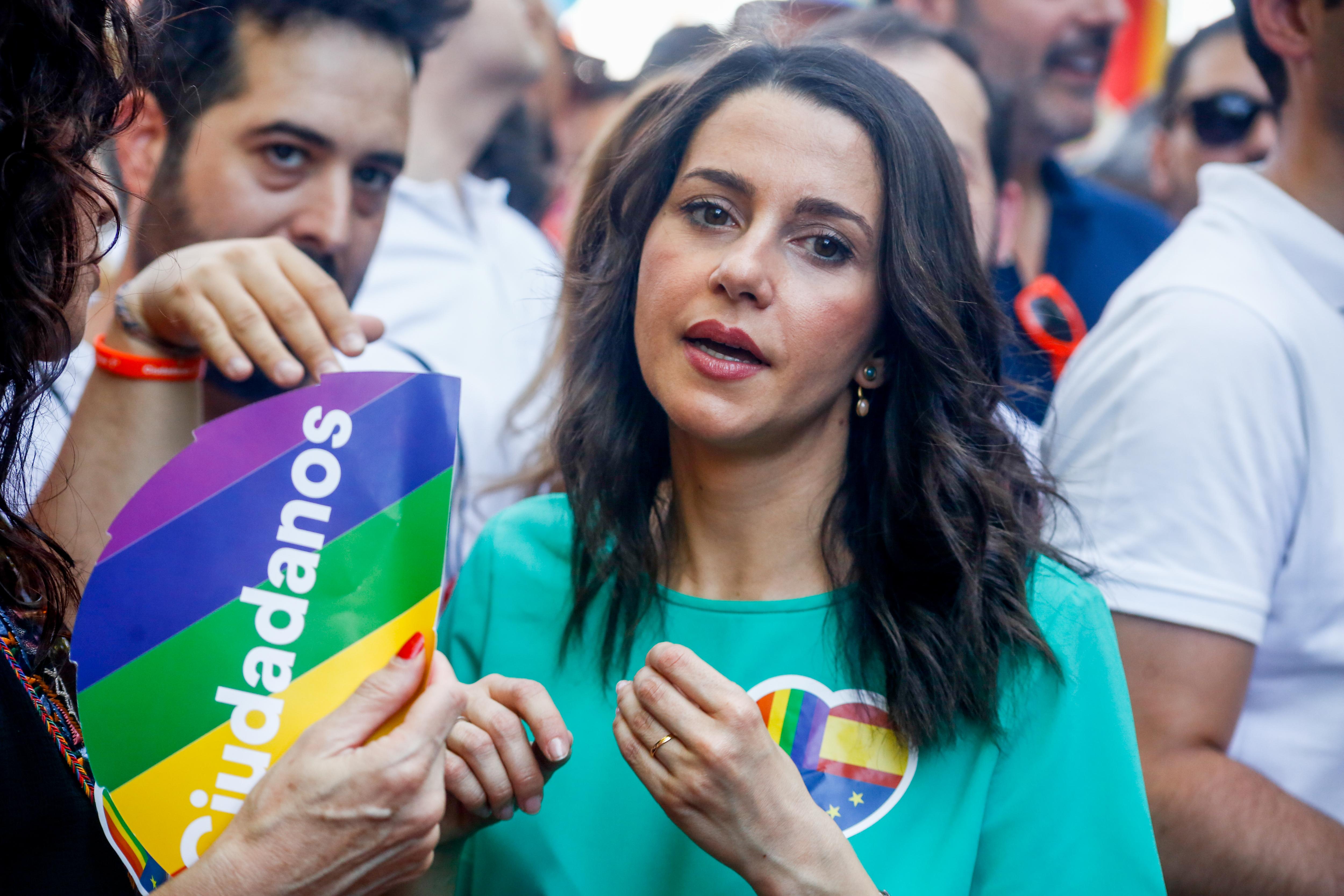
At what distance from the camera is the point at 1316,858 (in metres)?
1.76

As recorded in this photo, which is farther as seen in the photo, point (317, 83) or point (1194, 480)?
point (317, 83)

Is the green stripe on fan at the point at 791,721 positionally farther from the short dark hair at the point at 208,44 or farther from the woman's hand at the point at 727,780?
the short dark hair at the point at 208,44

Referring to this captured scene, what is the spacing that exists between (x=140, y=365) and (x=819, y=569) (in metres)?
1.19

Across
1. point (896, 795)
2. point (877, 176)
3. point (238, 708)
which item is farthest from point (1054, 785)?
point (238, 708)

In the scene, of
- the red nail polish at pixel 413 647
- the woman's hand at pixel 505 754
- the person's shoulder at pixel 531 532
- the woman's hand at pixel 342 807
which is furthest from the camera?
the person's shoulder at pixel 531 532

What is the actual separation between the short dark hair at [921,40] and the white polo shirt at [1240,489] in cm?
104

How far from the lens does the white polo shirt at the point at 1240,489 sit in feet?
6.02

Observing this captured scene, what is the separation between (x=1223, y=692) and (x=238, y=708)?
157cm

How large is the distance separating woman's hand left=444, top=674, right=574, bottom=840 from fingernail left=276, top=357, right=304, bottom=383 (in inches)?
25.3

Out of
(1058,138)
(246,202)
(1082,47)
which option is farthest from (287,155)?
(1082,47)

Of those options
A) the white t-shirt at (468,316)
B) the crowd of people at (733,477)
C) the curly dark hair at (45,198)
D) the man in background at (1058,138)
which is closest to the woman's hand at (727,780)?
the crowd of people at (733,477)

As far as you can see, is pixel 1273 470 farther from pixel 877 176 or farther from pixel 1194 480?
pixel 877 176

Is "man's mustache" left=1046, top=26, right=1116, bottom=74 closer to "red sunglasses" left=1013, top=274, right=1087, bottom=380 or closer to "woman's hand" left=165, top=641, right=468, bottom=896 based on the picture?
"red sunglasses" left=1013, top=274, right=1087, bottom=380

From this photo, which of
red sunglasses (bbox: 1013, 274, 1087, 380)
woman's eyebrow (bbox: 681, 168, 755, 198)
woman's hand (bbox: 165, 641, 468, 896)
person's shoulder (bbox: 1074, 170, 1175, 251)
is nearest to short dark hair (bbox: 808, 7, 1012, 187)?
red sunglasses (bbox: 1013, 274, 1087, 380)
